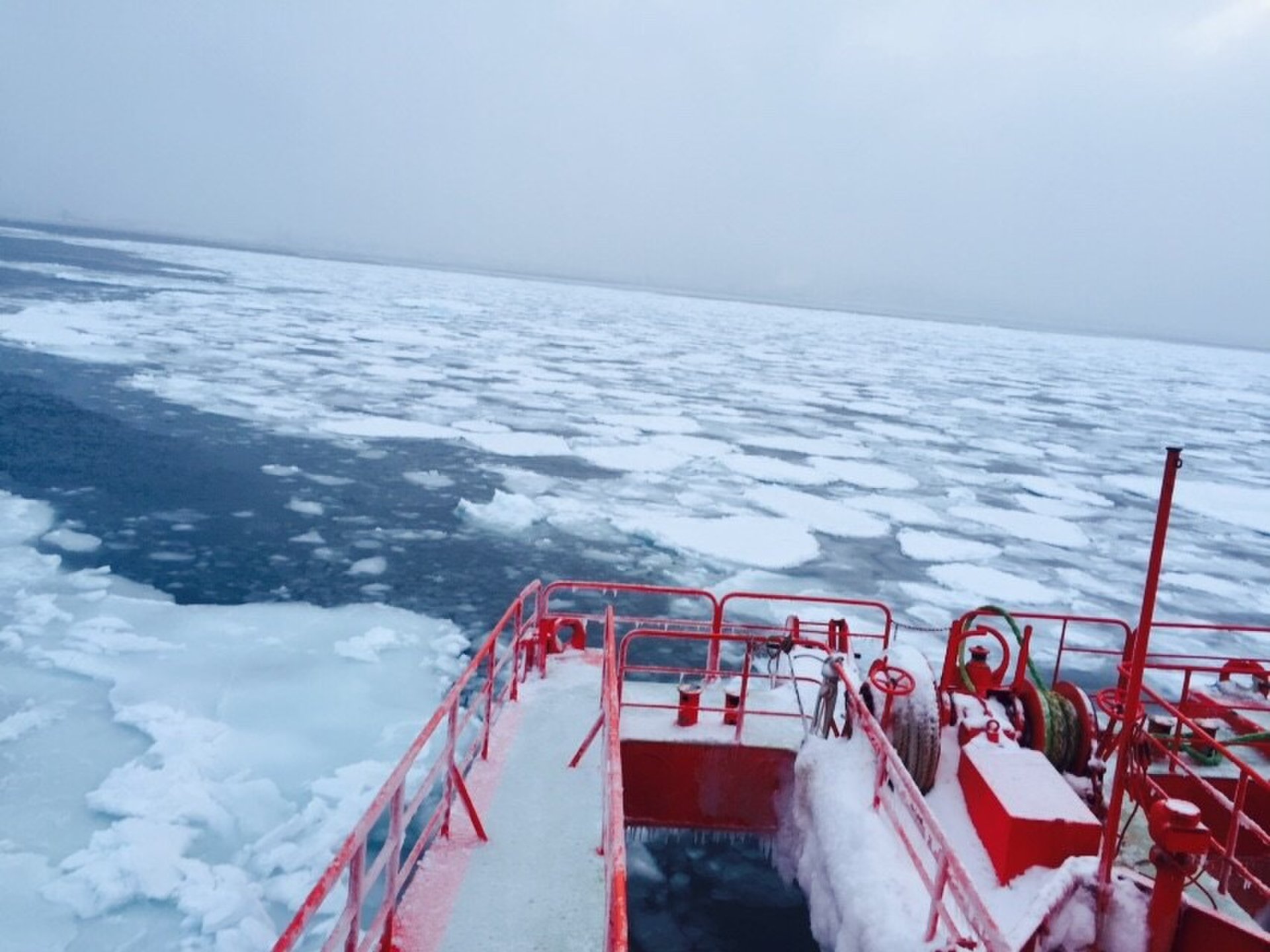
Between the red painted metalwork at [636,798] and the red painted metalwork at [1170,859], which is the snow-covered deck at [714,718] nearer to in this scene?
the red painted metalwork at [636,798]

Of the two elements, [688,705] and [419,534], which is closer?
[688,705]

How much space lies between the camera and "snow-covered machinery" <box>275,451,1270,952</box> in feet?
10.4

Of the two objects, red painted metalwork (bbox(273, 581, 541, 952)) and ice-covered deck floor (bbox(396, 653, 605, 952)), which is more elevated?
red painted metalwork (bbox(273, 581, 541, 952))

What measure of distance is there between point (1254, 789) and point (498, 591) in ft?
21.9

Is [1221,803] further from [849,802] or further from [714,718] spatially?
[714,718]

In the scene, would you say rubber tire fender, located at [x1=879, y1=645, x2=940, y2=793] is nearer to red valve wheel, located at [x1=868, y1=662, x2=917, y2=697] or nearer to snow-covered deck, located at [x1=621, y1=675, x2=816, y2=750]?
red valve wheel, located at [x1=868, y1=662, x2=917, y2=697]

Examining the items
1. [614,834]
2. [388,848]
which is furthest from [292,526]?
[614,834]

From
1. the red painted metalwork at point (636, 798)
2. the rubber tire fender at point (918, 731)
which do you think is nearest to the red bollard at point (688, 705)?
the red painted metalwork at point (636, 798)

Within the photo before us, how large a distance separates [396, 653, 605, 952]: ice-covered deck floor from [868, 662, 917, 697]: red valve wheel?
62.2 inches

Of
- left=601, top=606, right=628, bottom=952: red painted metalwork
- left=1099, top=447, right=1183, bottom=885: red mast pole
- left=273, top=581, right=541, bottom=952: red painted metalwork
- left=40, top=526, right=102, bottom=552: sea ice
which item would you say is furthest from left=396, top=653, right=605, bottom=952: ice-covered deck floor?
left=40, top=526, right=102, bottom=552: sea ice

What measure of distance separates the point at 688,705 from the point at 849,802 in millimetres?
1369

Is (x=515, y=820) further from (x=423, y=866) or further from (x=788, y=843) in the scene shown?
(x=788, y=843)

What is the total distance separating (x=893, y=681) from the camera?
4.84 metres

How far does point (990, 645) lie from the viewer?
9062 mm
